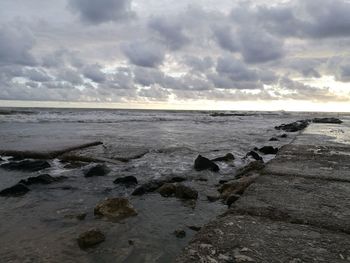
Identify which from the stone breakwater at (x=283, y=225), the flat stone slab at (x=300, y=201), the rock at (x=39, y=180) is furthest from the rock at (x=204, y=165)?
the rock at (x=39, y=180)

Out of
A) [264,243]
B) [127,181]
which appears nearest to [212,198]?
[127,181]

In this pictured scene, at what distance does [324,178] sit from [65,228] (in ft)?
13.5

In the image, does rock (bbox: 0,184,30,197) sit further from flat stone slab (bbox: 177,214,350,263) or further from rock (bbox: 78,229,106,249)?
flat stone slab (bbox: 177,214,350,263)

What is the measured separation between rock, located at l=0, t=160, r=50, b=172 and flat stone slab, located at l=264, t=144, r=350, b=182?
5338 millimetres

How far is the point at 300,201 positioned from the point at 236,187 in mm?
1859

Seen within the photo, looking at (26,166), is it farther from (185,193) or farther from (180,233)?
(180,233)

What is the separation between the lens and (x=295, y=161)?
7816 mm

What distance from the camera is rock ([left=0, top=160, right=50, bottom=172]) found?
8695 millimetres

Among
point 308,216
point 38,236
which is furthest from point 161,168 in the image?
point 308,216

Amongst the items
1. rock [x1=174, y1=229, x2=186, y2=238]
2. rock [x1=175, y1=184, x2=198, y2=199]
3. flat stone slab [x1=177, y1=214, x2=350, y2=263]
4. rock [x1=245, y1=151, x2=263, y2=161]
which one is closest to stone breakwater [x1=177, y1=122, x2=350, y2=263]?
flat stone slab [x1=177, y1=214, x2=350, y2=263]

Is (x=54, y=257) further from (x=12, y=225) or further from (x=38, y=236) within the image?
(x=12, y=225)

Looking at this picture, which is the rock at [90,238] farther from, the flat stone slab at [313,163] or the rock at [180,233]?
the flat stone slab at [313,163]

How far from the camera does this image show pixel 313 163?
297 inches

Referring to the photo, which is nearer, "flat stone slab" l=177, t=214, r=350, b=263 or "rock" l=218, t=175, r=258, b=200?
"flat stone slab" l=177, t=214, r=350, b=263
